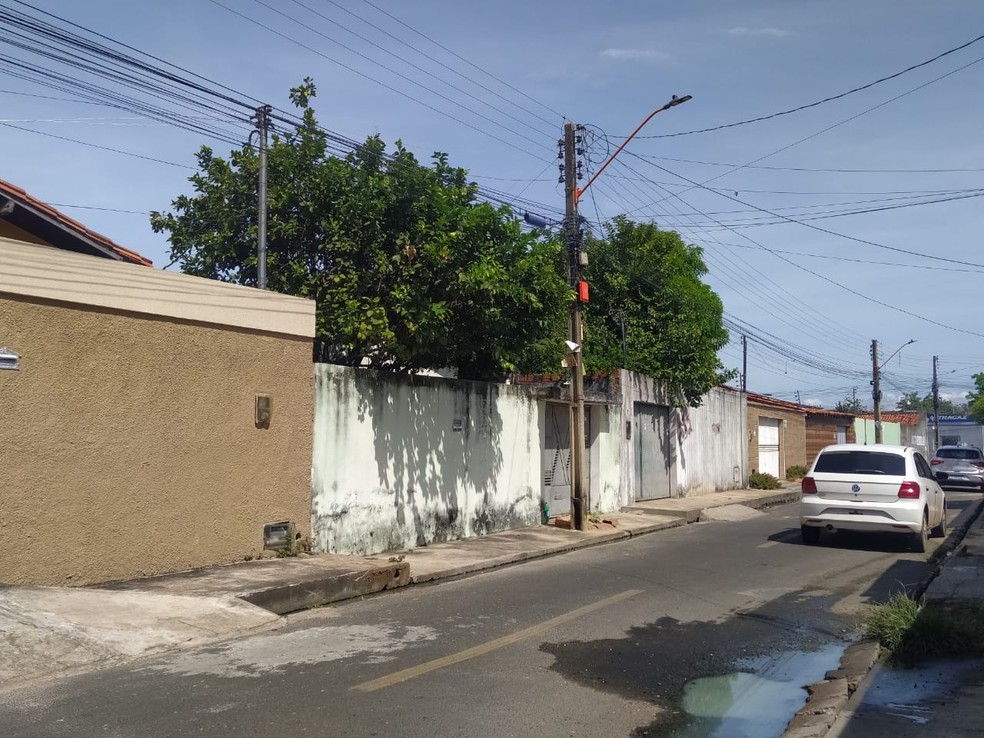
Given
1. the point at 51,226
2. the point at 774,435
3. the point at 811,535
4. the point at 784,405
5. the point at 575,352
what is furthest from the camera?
the point at 784,405

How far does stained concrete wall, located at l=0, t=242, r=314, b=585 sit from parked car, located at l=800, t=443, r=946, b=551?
7.84m

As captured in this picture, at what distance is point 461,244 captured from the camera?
13.2 meters

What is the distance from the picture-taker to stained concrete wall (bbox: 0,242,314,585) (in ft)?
28.6

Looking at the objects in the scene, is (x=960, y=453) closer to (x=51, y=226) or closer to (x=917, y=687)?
(x=917, y=687)

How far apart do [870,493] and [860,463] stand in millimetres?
549

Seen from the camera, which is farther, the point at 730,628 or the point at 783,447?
the point at 783,447

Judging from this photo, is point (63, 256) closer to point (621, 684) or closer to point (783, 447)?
point (621, 684)

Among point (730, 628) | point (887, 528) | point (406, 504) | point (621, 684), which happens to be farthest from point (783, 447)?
point (621, 684)

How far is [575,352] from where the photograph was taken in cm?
1580

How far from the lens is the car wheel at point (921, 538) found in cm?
1344

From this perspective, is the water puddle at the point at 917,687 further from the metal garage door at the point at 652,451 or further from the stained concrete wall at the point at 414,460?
the metal garage door at the point at 652,451

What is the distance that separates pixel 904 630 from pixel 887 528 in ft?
21.5

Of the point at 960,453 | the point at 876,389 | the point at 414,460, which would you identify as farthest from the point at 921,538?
the point at 876,389

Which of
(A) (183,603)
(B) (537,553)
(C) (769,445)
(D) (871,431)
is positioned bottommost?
(B) (537,553)
